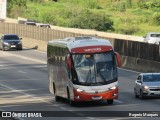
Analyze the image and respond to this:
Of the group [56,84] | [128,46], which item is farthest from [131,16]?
A: [56,84]

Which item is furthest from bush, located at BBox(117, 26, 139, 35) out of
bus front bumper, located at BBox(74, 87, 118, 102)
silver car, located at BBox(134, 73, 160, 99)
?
bus front bumper, located at BBox(74, 87, 118, 102)

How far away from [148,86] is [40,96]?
5.31 metres

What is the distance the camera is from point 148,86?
31250 millimetres

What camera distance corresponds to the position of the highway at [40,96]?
26.9 metres

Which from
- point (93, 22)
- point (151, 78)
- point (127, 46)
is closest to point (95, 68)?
point (151, 78)

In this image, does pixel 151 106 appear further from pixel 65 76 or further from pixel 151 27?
pixel 151 27

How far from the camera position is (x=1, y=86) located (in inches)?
1527

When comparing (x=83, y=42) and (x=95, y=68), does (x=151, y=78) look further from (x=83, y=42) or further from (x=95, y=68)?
(x=95, y=68)

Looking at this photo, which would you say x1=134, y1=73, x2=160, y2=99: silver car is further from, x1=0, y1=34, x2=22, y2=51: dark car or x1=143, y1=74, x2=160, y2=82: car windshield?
x1=0, y1=34, x2=22, y2=51: dark car

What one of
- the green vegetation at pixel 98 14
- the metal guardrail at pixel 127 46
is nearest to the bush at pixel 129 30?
the green vegetation at pixel 98 14

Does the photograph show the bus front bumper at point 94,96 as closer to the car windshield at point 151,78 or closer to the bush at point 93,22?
the car windshield at point 151,78

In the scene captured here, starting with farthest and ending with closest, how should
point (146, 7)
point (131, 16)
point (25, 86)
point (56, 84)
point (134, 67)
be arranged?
point (146, 7), point (131, 16), point (134, 67), point (25, 86), point (56, 84)

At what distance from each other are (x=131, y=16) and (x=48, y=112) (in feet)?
274

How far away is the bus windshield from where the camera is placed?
90.9 feet
